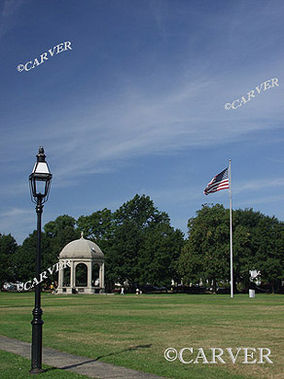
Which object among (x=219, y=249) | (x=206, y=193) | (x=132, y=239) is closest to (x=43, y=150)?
(x=206, y=193)

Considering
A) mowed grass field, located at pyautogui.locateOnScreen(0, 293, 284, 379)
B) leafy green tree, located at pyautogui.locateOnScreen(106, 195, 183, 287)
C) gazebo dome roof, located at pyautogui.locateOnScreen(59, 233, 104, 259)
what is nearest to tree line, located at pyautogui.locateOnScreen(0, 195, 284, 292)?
leafy green tree, located at pyautogui.locateOnScreen(106, 195, 183, 287)

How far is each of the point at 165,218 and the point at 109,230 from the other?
68.7ft

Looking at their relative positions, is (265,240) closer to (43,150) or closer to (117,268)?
(117,268)

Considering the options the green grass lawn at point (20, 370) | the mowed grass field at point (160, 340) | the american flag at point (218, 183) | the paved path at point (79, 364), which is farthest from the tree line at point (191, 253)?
the green grass lawn at point (20, 370)

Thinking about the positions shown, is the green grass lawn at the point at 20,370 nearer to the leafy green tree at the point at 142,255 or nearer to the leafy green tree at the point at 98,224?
the leafy green tree at the point at 142,255

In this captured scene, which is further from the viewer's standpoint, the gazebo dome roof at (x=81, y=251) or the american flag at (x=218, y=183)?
the gazebo dome roof at (x=81, y=251)

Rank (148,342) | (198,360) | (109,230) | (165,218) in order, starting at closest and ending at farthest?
(198,360) → (148,342) → (109,230) → (165,218)

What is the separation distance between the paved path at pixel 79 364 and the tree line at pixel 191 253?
59336 millimetres

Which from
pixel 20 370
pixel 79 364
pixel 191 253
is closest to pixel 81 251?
pixel 191 253

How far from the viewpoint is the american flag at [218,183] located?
55.1 m

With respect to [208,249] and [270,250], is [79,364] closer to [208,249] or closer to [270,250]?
[208,249]

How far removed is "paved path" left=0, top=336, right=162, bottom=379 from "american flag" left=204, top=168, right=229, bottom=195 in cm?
4126

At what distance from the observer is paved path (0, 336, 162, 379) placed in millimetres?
10914

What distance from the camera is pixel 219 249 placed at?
73.8 metres
